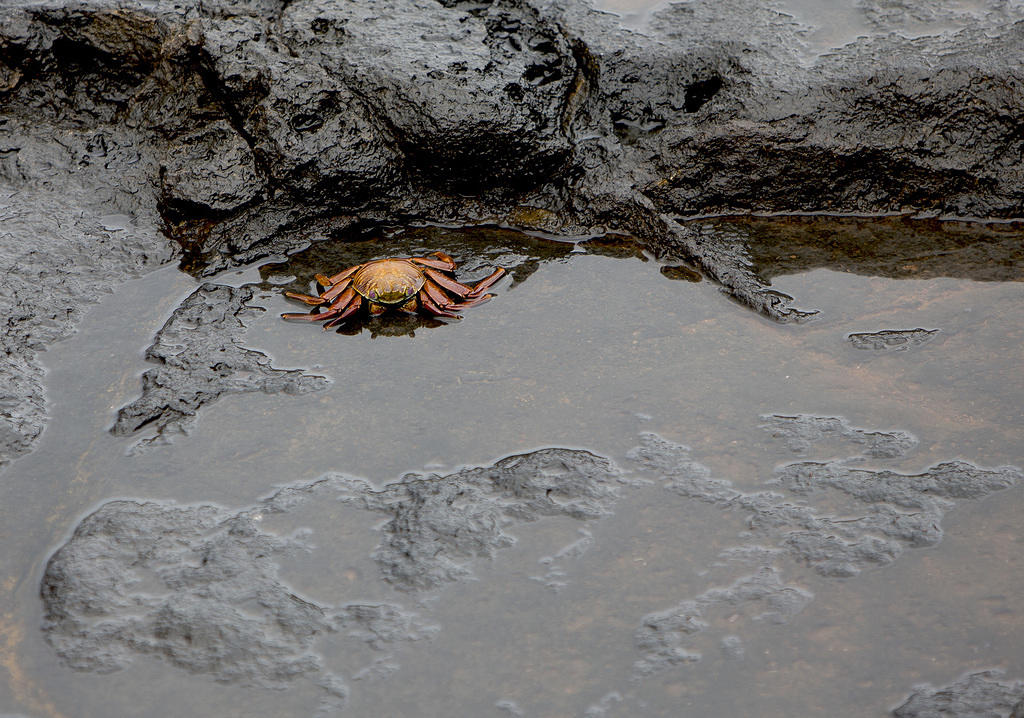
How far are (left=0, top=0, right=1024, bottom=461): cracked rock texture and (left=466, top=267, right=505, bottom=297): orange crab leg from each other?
0.45 meters

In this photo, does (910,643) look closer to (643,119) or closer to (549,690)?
(549,690)

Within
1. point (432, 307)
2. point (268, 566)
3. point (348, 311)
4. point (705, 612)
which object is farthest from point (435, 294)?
point (705, 612)

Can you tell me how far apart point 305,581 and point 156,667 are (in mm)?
564

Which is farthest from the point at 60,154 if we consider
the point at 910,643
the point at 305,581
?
the point at 910,643

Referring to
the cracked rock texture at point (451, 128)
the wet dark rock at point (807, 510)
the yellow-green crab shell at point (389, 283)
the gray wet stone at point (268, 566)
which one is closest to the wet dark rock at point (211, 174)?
the cracked rock texture at point (451, 128)

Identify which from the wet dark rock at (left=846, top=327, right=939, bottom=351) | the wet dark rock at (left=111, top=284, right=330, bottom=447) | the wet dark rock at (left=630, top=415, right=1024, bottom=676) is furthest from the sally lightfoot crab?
the wet dark rock at (left=846, top=327, right=939, bottom=351)

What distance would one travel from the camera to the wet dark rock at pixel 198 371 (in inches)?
163

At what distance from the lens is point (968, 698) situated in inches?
119

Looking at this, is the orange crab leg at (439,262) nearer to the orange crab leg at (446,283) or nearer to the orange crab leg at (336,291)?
the orange crab leg at (446,283)

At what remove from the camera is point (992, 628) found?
128 inches

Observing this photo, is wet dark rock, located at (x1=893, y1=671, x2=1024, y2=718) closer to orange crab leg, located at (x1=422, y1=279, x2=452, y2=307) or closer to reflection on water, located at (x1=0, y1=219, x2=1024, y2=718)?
reflection on water, located at (x1=0, y1=219, x2=1024, y2=718)

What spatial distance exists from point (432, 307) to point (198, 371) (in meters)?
1.12

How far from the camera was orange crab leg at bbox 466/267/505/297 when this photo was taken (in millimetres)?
4816

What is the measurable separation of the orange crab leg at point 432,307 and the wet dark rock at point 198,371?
2.14ft
